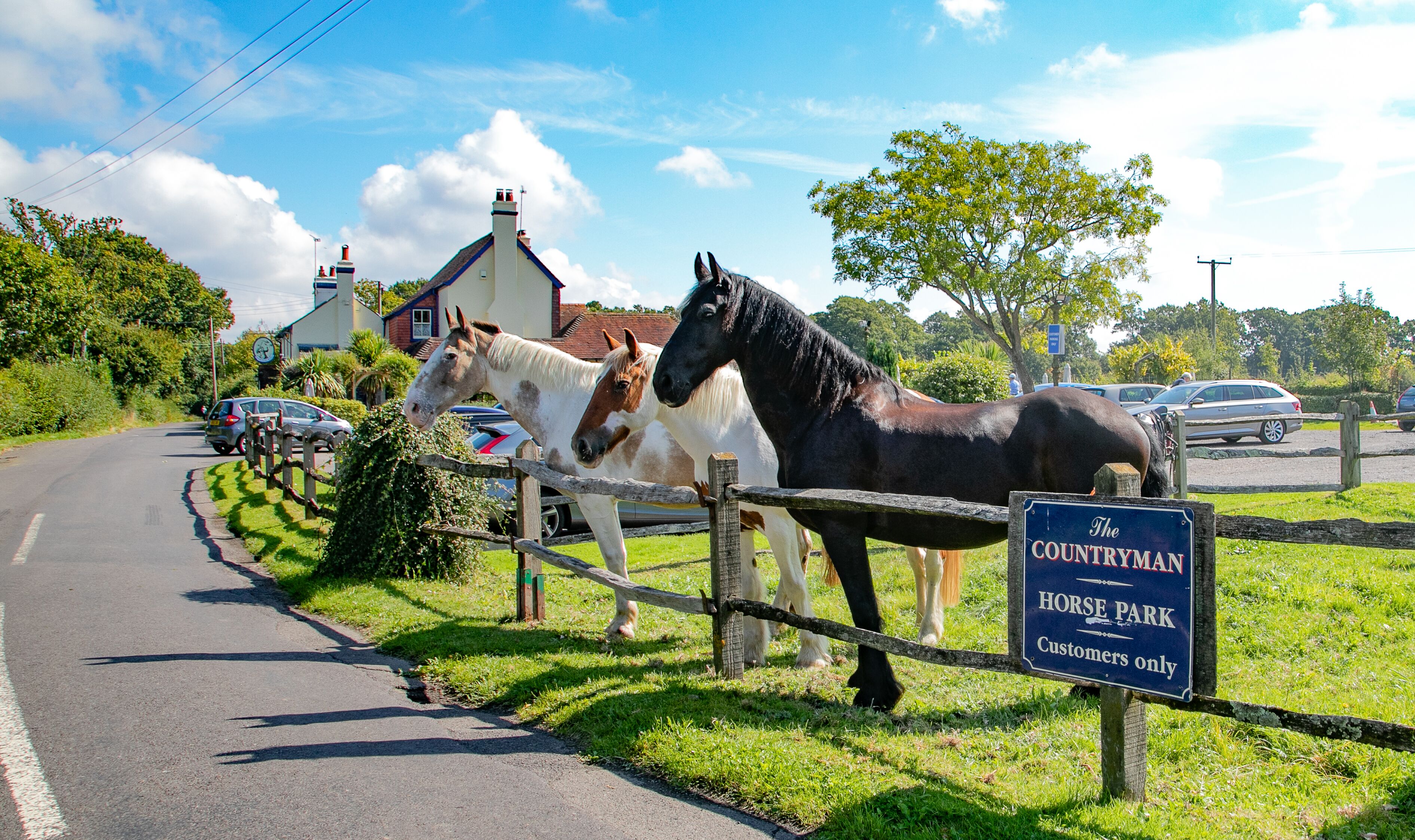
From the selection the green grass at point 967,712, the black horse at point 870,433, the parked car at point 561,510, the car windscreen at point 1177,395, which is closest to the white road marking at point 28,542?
the green grass at point 967,712

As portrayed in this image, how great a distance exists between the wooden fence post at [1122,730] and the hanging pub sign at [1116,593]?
0.26 ft

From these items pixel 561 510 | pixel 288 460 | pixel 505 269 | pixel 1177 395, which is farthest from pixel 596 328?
pixel 561 510

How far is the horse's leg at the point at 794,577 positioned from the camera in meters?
4.87

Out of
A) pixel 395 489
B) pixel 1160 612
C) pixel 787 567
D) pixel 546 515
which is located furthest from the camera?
pixel 546 515

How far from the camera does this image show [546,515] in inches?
428

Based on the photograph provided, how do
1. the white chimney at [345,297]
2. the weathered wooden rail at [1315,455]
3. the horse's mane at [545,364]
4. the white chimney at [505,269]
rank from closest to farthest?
1. the horse's mane at [545,364]
2. the weathered wooden rail at [1315,455]
3. the white chimney at [505,269]
4. the white chimney at [345,297]

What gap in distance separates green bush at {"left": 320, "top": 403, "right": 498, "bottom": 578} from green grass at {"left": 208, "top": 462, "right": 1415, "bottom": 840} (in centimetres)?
53

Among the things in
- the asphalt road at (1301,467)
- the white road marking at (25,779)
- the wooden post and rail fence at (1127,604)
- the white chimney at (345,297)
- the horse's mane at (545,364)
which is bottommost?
the white road marking at (25,779)

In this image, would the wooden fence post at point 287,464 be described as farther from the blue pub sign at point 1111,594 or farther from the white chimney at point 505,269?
the white chimney at point 505,269

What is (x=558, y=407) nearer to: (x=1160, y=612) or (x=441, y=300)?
(x=1160, y=612)

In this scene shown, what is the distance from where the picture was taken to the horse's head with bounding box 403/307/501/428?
22.5 feet

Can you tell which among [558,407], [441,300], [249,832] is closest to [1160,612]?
[249,832]

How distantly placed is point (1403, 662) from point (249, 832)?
19.2 feet

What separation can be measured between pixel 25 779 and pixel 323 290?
1900 inches
